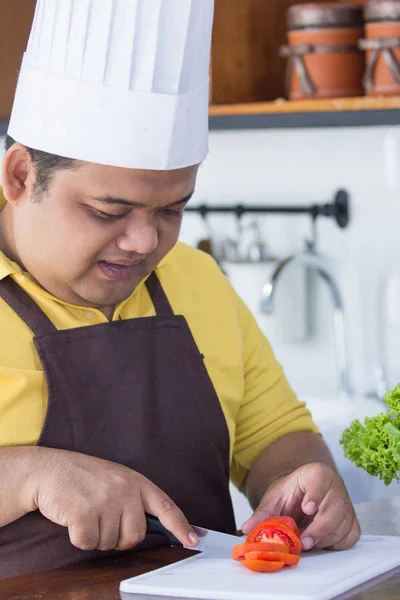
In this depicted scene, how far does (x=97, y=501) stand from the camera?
53.1 inches

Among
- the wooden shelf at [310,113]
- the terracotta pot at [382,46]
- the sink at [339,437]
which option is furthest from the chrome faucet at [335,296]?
the terracotta pot at [382,46]

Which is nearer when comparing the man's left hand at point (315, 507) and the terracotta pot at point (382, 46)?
the man's left hand at point (315, 507)

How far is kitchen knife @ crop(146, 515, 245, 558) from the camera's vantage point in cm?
140

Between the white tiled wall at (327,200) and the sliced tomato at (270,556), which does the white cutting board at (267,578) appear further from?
the white tiled wall at (327,200)

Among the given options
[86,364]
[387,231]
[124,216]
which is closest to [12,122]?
[124,216]

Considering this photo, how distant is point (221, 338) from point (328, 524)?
0.39 m

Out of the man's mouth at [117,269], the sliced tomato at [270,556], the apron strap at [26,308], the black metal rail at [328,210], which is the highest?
the black metal rail at [328,210]

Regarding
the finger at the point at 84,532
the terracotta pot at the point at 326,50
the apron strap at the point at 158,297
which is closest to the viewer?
the finger at the point at 84,532

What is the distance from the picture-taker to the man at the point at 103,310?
1.40 m

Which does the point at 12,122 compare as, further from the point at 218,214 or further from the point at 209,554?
the point at 218,214

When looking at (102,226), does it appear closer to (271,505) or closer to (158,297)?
(158,297)

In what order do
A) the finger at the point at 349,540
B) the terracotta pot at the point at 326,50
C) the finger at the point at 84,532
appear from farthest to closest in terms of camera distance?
1. the terracotta pot at the point at 326,50
2. the finger at the point at 349,540
3. the finger at the point at 84,532

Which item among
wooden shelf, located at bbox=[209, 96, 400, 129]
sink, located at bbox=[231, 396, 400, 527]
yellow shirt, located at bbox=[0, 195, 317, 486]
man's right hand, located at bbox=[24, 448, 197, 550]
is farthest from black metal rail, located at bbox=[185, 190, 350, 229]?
man's right hand, located at bbox=[24, 448, 197, 550]

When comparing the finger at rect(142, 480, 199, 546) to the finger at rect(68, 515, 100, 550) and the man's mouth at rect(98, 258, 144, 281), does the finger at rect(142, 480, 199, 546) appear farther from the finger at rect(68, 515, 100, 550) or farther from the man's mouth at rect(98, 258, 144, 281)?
the man's mouth at rect(98, 258, 144, 281)
